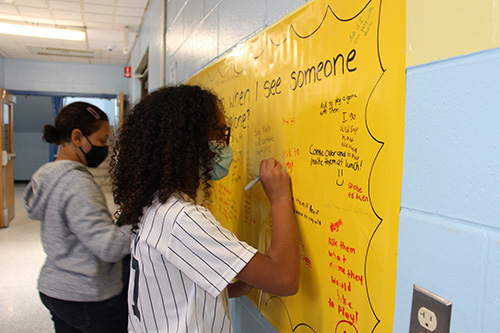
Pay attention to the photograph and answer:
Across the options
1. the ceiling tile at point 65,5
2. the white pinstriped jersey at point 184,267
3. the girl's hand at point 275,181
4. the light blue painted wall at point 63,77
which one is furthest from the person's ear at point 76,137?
the light blue painted wall at point 63,77

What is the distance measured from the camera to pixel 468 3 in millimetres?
498

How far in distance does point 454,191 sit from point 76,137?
1387mm

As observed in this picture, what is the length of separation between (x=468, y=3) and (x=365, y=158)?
0.29 meters

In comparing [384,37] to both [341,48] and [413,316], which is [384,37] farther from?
[413,316]

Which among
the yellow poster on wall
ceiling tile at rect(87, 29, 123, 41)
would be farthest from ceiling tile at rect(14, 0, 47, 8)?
the yellow poster on wall

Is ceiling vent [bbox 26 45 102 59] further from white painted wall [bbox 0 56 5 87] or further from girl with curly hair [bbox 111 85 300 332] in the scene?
girl with curly hair [bbox 111 85 300 332]

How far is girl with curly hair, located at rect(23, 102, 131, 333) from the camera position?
50.4 inches

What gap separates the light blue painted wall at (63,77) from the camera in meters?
7.34

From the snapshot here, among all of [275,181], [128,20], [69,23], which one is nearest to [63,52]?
[69,23]

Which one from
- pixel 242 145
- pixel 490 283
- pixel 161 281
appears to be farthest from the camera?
pixel 242 145

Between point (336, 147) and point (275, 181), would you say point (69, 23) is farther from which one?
point (336, 147)

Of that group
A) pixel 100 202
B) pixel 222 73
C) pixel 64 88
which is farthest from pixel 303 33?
pixel 64 88

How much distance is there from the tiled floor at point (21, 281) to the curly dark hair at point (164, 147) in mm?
2360

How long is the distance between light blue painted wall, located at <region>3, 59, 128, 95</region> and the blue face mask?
7.55 meters
